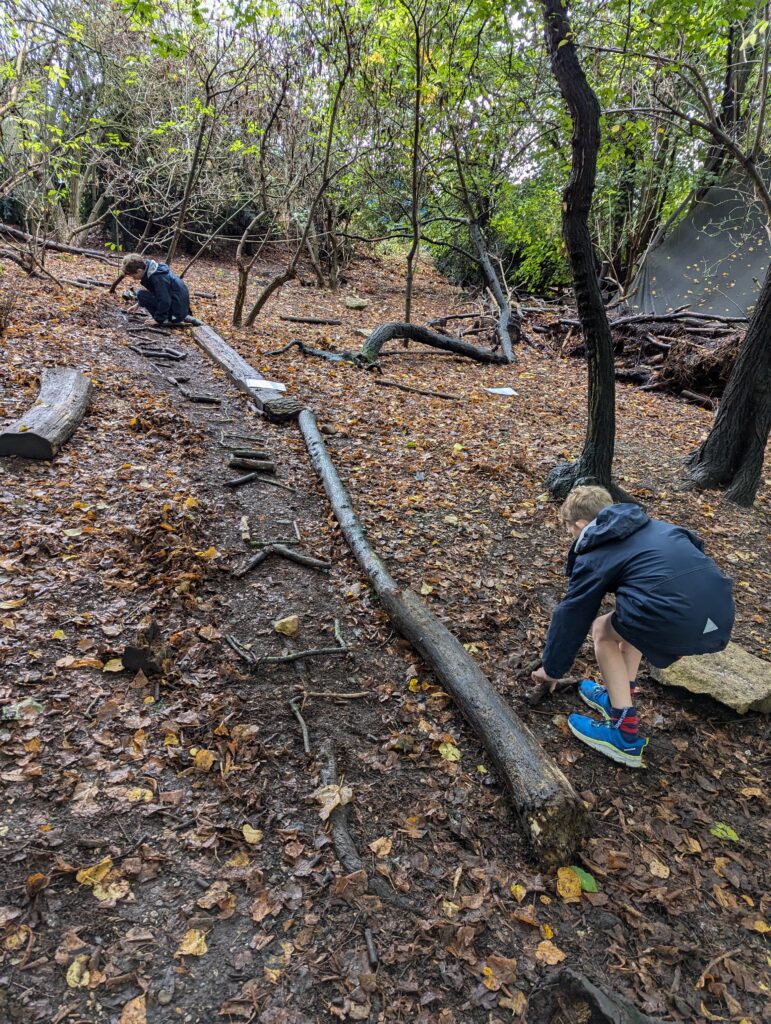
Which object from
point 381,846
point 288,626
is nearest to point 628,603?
point 381,846

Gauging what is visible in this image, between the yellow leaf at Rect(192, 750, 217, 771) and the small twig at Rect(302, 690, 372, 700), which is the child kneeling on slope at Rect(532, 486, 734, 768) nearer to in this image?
the small twig at Rect(302, 690, 372, 700)

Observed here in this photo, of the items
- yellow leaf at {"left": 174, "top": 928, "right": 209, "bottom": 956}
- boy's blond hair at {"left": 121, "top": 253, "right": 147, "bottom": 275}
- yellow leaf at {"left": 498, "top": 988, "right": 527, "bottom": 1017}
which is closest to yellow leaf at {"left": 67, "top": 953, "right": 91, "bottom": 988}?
yellow leaf at {"left": 174, "top": 928, "right": 209, "bottom": 956}

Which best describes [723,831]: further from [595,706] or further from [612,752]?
[595,706]

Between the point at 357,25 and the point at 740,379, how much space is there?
329 inches

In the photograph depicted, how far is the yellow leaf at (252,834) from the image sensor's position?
2234mm

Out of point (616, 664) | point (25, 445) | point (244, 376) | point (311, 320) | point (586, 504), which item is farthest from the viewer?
point (311, 320)

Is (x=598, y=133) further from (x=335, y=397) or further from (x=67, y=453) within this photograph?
(x=67, y=453)

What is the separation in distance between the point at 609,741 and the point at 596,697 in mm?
313

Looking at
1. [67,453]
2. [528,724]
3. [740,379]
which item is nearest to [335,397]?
[67,453]

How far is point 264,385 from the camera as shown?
7023 millimetres

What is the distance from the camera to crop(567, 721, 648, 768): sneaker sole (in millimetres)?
2799

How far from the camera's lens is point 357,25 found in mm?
8883

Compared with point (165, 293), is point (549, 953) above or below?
below

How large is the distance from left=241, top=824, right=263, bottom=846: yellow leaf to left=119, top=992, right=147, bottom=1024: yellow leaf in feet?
1.90
